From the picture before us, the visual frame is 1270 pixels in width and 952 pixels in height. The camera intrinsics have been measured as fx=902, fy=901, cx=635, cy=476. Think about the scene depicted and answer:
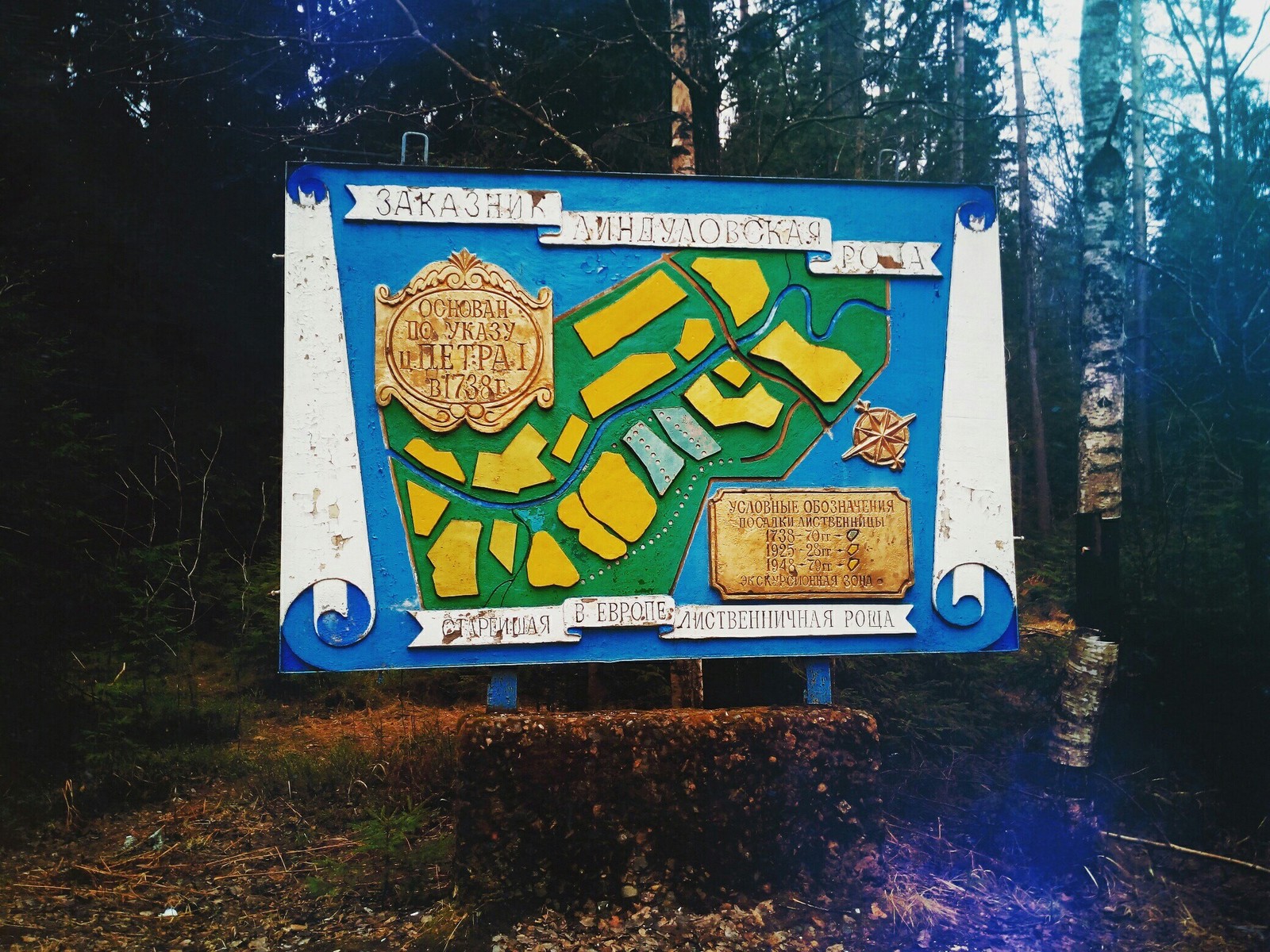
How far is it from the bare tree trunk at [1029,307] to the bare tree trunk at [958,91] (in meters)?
3.02

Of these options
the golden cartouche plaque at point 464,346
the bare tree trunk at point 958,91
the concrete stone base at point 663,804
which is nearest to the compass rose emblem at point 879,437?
the concrete stone base at point 663,804

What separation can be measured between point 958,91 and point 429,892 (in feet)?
33.7

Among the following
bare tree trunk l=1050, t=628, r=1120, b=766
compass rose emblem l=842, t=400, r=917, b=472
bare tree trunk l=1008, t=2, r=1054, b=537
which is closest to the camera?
compass rose emblem l=842, t=400, r=917, b=472

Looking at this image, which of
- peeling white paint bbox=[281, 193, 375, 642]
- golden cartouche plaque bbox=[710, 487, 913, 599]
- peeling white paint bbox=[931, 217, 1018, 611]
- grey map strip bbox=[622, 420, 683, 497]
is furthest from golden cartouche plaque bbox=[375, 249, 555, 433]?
peeling white paint bbox=[931, 217, 1018, 611]

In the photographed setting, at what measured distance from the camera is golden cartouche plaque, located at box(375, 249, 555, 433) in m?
4.43

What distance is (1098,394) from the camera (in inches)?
233

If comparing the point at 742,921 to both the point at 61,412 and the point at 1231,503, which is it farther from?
the point at 1231,503

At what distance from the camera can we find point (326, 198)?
14.6 feet

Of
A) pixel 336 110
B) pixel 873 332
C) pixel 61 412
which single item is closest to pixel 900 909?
pixel 873 332

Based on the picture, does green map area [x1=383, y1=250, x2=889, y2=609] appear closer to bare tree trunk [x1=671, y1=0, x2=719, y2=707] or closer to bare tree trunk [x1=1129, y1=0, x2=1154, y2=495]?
bare tree trunk [x1=671, y1=0, x2=719, y2=707]

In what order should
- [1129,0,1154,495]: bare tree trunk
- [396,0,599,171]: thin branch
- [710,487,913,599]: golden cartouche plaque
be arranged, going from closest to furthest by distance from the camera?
1. [710,487,913,599]: golden cartouche plaque
2. [396,0,599,171]: thin branch
3. [1129,0,1154,495]: bare tree trunk

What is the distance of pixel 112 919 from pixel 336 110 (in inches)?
232

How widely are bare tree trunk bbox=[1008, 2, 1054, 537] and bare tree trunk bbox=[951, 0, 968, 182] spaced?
302 centimetres

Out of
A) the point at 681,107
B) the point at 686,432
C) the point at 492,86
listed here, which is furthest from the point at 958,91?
the point at 686,432
